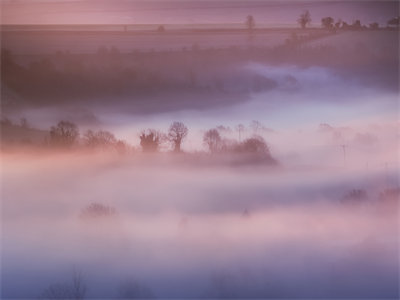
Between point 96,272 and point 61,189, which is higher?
point 61,189

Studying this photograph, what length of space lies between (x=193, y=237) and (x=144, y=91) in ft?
2.28

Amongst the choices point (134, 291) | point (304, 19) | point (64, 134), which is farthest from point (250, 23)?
point (134, 291)

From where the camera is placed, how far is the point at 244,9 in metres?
2.40

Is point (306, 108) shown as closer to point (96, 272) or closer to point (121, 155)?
point (121, 155)

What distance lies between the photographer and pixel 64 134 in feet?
7.22

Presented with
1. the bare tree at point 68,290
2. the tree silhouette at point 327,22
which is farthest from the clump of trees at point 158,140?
the tree silhouette at point 327,22

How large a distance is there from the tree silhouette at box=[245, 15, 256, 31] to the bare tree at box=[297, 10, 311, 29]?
0.22 metres

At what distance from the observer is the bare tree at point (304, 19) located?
238cm

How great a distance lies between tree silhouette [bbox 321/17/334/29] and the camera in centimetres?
238

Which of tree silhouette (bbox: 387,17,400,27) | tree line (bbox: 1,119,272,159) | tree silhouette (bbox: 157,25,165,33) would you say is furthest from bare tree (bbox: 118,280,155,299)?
tree silhouette (bbox: 387,17,400,27)

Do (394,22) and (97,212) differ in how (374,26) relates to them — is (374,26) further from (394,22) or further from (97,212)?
(97,212)

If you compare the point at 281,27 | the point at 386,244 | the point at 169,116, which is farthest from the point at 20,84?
the point at 386,244

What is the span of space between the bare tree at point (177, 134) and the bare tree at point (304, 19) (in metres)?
0.75

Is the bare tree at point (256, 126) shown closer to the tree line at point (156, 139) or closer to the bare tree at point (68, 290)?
the tree line at point (156, 139)
